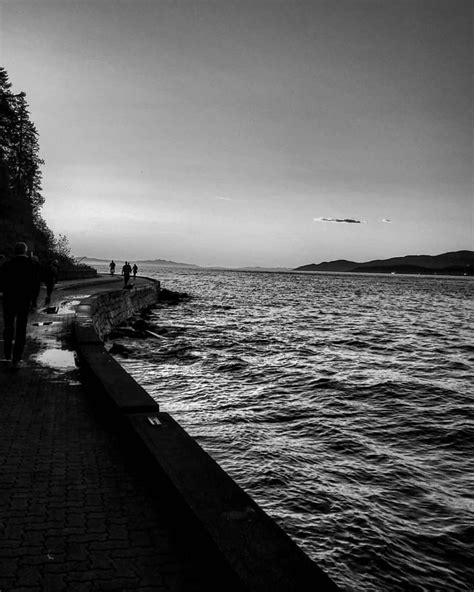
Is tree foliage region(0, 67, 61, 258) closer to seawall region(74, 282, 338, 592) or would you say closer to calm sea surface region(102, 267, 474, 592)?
calm sea surface region(102, 267, 474, 592)

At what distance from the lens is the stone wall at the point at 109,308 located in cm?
1514

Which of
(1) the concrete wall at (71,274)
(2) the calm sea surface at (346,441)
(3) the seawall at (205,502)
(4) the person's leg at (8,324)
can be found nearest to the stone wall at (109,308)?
(2) the calm sea surface at (346,441)

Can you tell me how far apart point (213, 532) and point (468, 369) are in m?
16.0

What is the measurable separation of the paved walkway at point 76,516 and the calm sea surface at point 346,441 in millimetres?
2209

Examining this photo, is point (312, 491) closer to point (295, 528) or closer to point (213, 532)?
point (295, 528)

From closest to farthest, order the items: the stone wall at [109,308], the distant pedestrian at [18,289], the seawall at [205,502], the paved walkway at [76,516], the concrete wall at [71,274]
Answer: the seawall at [205,502] → the paved walkway at [76,516] → the distant pedestrian at [18,289] → the stone wall at [109,308] → the concrete wall at [71,274]

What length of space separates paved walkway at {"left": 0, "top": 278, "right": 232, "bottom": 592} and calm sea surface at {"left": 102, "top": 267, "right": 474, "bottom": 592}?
2.21 metres

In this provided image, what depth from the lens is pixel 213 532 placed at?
120 inches

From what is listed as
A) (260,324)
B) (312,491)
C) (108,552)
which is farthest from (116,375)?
(260,324)

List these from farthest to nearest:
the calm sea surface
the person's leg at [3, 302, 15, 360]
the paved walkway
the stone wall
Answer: the stone wall < the person's leg at [3, 302, 15, 360] < the calm sea surface < the paved walkway

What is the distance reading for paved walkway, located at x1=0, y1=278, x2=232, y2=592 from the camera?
2.80m

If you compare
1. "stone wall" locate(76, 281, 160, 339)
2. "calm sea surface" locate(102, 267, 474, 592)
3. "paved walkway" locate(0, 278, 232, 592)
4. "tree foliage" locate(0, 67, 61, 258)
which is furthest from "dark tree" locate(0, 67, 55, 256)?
"paved walkway" locate(0, 278, 232, 592)

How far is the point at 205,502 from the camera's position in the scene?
11.3 ft

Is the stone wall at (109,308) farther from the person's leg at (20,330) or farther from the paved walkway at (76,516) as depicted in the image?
the paved walkway at (76,516)
